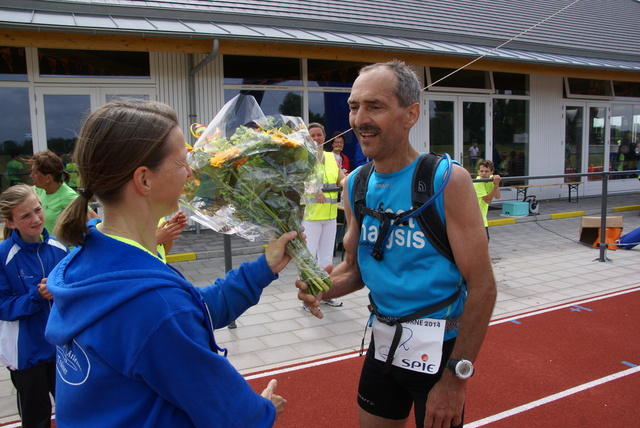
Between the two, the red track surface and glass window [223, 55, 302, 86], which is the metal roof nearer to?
glass window [223, 55, 302, 86]

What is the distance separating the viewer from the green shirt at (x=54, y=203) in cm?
470

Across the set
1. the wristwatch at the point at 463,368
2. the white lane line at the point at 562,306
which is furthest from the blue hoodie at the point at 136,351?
the white lane line at the point at 562,306

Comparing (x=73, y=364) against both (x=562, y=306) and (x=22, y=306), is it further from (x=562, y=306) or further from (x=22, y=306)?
(x=562, y=306)

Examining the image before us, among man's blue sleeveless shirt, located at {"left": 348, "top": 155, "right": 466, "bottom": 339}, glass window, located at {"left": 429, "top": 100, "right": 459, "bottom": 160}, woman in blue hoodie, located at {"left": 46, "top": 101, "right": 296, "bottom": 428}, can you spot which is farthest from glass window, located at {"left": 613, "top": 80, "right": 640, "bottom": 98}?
woman in blue hoodie, located at {"left": 46, "top": 101, "right": 296, "bottom": 428}

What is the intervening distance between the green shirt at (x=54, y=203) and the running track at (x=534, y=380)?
6.04 feet

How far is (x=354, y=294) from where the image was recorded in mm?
7035

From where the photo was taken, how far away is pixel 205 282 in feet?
24.1

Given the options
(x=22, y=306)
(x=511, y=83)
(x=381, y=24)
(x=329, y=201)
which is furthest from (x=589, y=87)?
(x=22, y=306)

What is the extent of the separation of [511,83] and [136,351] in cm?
1628

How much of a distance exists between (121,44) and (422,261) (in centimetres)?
894

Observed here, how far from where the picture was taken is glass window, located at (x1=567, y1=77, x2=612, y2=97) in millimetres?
16703

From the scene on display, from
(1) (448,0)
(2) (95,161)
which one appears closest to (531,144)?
(1) (448,0)

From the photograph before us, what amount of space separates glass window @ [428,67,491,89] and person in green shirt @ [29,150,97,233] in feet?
37.5

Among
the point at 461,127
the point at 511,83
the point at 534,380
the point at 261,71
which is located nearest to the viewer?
the point at 534,380
